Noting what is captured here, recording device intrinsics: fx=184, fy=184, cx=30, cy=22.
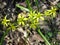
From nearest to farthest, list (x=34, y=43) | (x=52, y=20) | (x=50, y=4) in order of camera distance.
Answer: (x=34, y=43), (x=52, y=20), (x=50, y=4)

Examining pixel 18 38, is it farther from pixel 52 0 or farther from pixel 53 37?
pixel 52 0

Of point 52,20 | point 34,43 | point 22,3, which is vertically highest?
point 22,3

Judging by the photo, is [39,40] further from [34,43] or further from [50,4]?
[50,4]

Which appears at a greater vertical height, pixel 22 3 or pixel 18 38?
pixel 22 3

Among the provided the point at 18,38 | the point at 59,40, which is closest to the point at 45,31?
the point at 59,40

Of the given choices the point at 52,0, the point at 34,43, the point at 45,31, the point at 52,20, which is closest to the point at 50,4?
the point at 52,0

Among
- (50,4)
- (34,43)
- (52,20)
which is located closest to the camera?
(34,43)

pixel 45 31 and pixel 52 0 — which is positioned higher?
pixel 52 0

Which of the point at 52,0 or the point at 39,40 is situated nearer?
the point at 39,40

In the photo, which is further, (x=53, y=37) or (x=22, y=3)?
(x=22, y=3)
